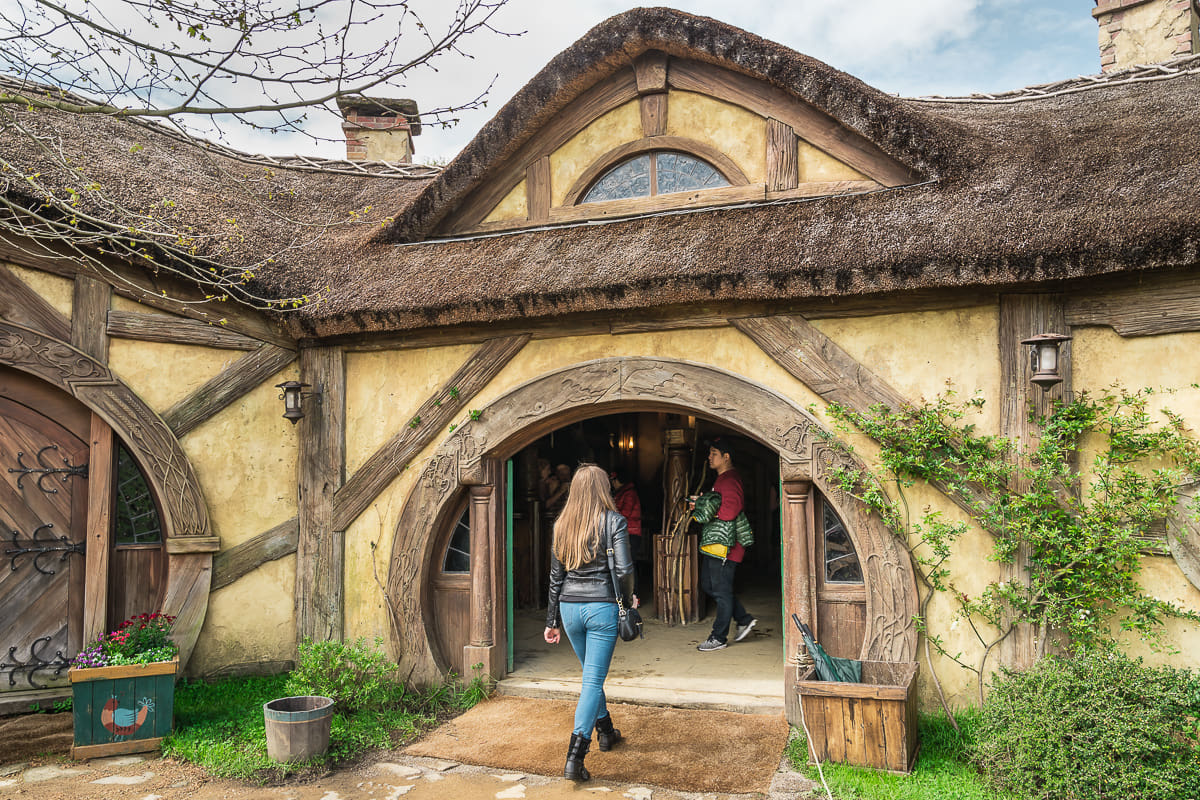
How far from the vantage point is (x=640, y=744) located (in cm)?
500

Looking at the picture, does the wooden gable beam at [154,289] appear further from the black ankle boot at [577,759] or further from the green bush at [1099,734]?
the green bush at [1099,734]

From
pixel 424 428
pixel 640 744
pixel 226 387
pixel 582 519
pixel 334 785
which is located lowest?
pixel 334 785

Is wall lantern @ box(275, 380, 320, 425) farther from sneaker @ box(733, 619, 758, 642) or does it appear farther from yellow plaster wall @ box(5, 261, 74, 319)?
sneaker @ box(733, 619, 758, 642)

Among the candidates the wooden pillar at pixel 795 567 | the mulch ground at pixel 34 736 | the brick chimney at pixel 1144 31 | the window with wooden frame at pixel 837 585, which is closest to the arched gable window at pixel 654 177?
the wooden pillar at pixel 795 567

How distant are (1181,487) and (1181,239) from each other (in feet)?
4.29

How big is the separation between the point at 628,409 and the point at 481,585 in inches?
65.8

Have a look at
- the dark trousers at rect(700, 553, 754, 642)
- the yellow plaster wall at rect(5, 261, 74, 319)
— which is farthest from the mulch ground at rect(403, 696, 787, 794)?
the yellow plaster wall at rect(5, 261, 74, 319)

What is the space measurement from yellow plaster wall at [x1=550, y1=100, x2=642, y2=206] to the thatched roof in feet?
1.01

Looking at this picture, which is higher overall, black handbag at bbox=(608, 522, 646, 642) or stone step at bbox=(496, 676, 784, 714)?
black handbag at bbox=(608, 522, 646, 642)

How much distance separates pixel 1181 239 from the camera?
436 centimetres

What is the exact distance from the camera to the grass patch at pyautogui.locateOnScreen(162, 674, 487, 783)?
192 inches

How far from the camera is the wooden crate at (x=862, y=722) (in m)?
4.36

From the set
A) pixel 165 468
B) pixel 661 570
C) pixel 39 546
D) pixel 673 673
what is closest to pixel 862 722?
pixel 673 673

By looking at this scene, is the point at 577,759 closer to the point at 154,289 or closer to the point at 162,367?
the point at 162,367
